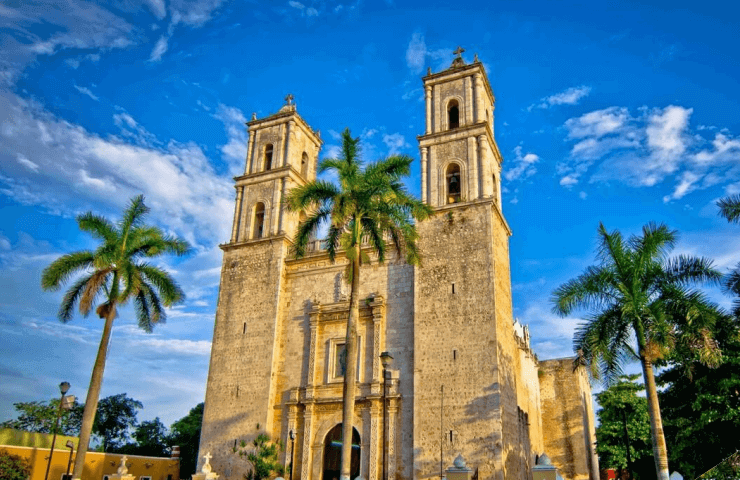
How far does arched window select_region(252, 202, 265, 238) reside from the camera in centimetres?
2966

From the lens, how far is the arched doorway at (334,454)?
23797mm

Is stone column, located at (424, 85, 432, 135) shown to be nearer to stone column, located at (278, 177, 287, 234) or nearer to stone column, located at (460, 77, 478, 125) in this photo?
stone column, located at (460, 77, 478, 125)

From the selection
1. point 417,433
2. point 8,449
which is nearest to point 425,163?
point 417,433

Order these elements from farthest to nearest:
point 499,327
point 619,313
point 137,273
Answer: point 499,327 → point 137,273 → point 619,313

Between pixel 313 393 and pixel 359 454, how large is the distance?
2.91 metres

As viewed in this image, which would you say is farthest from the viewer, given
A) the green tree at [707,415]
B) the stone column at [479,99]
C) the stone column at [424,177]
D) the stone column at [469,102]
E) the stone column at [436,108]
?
the stone column at [436,108]

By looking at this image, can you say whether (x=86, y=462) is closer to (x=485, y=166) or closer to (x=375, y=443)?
(x=375, y=443)

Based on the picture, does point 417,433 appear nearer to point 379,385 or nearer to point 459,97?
point 379,385

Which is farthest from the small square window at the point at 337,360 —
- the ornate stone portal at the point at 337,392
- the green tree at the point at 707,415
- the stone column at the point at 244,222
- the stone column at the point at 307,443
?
the green tree at the point at 707,415

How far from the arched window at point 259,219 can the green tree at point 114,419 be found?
23.3 meters

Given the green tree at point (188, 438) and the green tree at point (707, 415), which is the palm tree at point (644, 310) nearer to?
the green tree at point (707, 415)

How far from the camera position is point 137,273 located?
21.0 meters

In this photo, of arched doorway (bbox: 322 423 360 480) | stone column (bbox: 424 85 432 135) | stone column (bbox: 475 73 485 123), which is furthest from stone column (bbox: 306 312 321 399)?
stone column (bbox: 475 73 485 123)

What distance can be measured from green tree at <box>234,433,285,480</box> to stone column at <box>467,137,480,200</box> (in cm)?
1234
